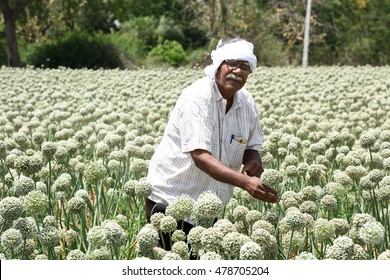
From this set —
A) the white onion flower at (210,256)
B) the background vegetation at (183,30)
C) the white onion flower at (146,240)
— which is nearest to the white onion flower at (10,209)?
the white onion flower at (146,240)

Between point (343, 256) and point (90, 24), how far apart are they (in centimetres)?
4570

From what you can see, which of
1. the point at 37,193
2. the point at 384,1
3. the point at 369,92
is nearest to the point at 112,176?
the point at 37,193

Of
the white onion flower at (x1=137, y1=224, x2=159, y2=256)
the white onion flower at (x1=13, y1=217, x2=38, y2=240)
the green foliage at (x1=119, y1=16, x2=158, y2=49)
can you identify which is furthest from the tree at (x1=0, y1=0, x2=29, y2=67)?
the white onion flower at (x1=137, y1=224, x2=159, y2=256)

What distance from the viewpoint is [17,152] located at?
548 centimetres

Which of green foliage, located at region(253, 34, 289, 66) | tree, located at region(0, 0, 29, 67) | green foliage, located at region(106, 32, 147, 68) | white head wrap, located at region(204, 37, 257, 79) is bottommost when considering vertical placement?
green foliage, located at region(253, 34, 289, 66)

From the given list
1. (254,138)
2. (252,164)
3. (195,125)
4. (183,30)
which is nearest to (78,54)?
(183,30)

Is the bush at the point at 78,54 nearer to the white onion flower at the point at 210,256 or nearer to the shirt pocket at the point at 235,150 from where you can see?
the shirt pocket at the point at 235,150

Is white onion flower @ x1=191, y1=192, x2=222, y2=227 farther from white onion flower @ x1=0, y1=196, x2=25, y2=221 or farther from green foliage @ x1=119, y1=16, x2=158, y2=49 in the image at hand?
green foliage @ x1=119, y1=16, x2=158, y2=49

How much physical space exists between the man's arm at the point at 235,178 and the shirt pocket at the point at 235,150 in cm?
44

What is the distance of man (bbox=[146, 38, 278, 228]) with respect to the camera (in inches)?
160

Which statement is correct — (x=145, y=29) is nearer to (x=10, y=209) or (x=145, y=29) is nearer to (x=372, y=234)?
(x=10, y=209)

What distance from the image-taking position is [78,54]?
105 ft

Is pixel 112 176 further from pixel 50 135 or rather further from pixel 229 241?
pixel 229 241

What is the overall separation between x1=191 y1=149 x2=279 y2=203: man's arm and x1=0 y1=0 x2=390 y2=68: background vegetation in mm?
27666
